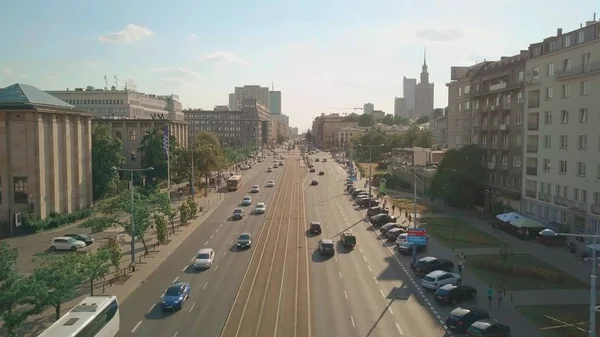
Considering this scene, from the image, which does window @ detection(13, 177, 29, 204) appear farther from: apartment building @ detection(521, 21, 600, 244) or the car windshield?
apartment building @ detection(521, 21, 600, 244)

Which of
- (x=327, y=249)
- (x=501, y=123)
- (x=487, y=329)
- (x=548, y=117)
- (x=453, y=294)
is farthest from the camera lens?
(x=501, y=123)

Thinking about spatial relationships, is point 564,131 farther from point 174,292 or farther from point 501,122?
point 174,292

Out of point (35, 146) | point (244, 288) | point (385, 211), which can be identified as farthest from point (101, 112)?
point (244, 288)

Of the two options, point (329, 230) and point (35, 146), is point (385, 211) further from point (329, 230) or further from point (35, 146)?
point (35, 146)

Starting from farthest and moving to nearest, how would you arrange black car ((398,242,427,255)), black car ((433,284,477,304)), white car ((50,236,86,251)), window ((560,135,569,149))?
window ((560,135,569,149)) → white car ((50,236,86,251)) → black car ((398,242,427,255)) → black car ((433,284,477,304))

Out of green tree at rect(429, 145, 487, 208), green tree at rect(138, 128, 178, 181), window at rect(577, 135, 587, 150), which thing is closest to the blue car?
window at rect(577, 135, 587, 150)

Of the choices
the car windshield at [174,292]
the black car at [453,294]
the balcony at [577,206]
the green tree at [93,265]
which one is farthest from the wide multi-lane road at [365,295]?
the balcony at [577,206]

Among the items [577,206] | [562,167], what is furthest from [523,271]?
[562,167]
